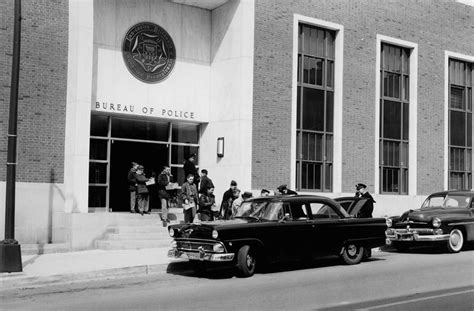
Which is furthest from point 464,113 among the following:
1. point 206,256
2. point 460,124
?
point 206,256

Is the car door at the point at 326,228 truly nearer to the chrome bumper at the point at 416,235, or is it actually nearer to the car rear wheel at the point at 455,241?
the chrome bumper at the point at 416,235

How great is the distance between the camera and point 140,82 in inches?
792

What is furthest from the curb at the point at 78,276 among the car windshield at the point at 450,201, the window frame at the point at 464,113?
the window frame at the point at 464,113

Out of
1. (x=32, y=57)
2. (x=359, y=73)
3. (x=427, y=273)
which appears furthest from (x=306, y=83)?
(x=427, y=273)

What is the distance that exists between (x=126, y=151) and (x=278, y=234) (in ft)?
27.9

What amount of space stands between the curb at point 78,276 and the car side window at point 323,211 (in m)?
3.29

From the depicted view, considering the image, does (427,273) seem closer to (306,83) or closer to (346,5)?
(306,83)

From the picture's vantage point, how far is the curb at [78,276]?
11.9m

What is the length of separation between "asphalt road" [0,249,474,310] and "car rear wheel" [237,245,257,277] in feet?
0.58

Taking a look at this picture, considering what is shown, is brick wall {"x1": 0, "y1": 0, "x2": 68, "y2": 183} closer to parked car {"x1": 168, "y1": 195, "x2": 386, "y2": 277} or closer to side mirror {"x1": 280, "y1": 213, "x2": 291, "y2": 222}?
parked car {"x1": 168, "y1": 195, "x2": 386, "y2": 277}

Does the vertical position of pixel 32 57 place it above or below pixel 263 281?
above

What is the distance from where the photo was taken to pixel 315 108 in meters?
22.8

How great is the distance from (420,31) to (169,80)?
11063 mm

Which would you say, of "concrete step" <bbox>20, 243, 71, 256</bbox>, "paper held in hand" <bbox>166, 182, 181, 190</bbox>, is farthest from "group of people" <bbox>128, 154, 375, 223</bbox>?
"concrete step" <bbox>20, 243, 71, 256</bbox>
